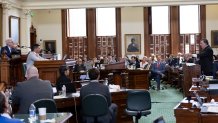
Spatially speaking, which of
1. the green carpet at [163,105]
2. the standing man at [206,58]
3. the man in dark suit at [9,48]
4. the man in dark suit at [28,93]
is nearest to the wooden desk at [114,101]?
the green carpet at [163,105]

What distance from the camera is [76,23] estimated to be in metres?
26.5

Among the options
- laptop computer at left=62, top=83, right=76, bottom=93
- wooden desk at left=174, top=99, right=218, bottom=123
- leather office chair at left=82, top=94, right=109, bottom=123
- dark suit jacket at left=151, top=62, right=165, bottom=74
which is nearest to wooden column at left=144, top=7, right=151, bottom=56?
dark suit jacket at left=151, top=62, right=165, bottom=74

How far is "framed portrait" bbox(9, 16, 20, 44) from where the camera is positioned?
1930 cm

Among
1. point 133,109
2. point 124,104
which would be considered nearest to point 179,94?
point 124,104

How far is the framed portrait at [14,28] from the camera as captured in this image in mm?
19295

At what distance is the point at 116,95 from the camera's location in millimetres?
9258

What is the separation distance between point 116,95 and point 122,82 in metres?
6.08

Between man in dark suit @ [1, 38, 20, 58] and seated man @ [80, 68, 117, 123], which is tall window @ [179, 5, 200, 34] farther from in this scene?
seated man @ [80, 68, 117, 123]

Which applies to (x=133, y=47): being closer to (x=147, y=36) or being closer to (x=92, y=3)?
(x=147, y=36)

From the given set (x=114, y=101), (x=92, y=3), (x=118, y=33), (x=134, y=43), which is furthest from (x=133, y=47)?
(x=114, y=101)

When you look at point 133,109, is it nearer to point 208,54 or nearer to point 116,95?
point 116,95

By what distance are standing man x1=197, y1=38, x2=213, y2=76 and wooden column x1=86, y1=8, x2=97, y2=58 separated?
1561cm

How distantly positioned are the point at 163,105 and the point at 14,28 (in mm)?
9595

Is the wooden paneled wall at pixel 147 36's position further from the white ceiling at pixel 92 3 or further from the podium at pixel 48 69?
the podium at pixel 48 69
